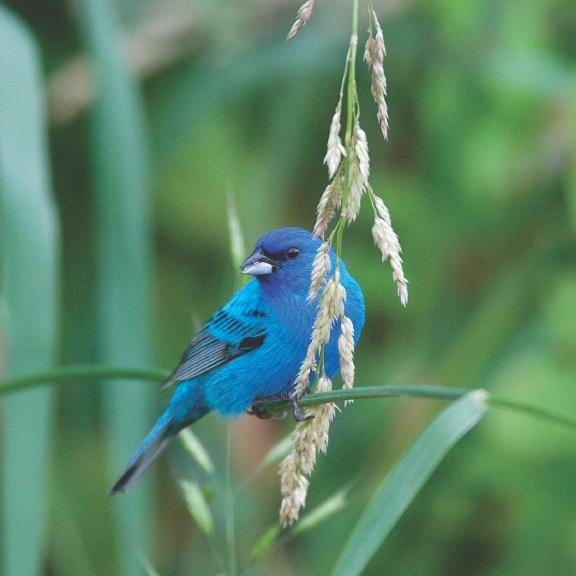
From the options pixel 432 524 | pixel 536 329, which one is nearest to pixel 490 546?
pixel 432 524

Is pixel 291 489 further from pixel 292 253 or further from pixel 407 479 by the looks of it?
pixel 292 253

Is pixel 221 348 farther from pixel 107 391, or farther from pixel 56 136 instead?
pixel 56 136

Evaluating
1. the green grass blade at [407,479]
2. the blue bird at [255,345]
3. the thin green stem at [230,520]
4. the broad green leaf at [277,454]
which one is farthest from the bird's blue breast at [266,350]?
the green grass blade at [407,479]

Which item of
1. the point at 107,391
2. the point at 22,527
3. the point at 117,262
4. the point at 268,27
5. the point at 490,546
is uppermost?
the point at 268,27

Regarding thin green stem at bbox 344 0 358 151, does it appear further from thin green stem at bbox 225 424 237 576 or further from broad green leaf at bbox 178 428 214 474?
broad green leaf at bbox 178 428 214 474

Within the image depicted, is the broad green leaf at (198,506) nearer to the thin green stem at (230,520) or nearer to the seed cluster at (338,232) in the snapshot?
the thin green stem at (230,520)

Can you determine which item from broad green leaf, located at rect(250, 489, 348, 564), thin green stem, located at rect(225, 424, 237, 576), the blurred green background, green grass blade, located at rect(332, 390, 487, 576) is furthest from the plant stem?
the blurred green background
